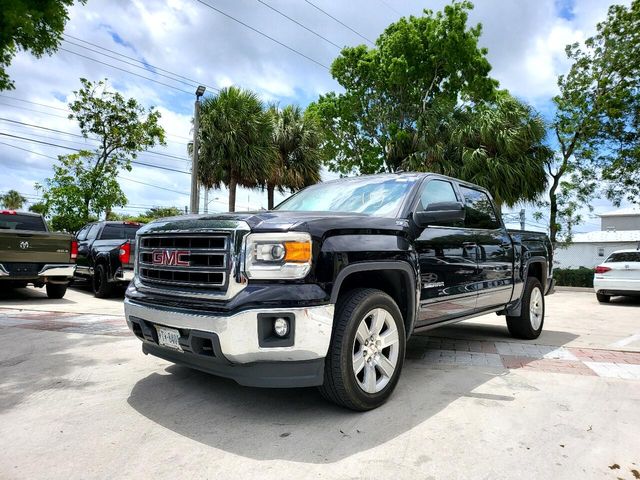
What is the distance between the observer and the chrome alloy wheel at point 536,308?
242 inches

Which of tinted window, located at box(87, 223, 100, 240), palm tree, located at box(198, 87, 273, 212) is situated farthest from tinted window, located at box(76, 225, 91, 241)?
palm tree, located at box(198, 87, 273, 212)

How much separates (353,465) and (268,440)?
59 centimetres

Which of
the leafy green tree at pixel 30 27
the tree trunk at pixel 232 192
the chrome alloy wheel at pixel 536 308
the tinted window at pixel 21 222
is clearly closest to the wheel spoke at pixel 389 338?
the chrome alloy wheel at pixel 536 308

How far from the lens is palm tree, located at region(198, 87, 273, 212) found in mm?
18188

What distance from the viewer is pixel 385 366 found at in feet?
11.4

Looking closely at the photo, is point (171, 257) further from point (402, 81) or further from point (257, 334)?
point (402, 81)

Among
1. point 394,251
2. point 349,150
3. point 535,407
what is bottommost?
point 535,407

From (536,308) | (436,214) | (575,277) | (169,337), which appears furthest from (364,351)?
(575,277)

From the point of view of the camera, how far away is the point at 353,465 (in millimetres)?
2551

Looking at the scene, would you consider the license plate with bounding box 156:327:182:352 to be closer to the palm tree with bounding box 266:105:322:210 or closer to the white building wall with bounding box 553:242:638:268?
the palm tree with bounding box 266:105:322:210

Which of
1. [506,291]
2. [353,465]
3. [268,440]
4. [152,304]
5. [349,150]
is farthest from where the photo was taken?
[349,150]

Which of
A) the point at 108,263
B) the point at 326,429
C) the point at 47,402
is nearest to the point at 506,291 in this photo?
the point at 326,429

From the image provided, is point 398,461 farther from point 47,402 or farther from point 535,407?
point 47,402

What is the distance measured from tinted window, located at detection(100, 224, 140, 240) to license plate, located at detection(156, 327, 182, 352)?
8262mm
